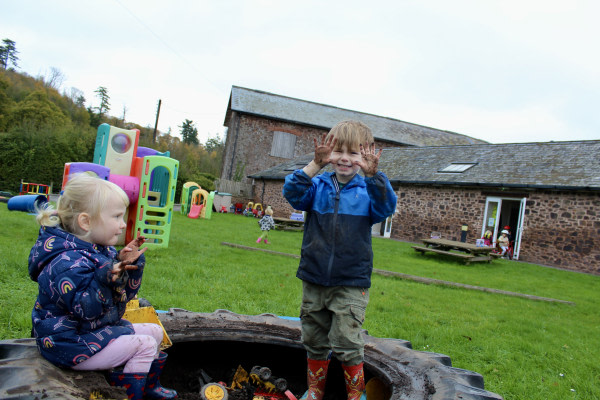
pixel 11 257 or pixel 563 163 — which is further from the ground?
pixel 563 163

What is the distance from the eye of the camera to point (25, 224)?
8562mm

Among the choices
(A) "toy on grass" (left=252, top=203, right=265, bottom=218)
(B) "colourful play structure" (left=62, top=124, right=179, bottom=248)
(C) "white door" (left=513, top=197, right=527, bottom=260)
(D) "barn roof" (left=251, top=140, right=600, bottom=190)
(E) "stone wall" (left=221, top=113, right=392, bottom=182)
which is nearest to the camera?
(B) "colourful play structure" (left=62, top=124, right=179, bottom=248)

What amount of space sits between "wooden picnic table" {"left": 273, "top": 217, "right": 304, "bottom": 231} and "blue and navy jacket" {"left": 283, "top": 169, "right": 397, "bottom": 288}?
13.6m

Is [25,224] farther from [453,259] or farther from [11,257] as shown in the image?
[453,259]

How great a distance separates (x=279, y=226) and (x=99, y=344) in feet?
48.0

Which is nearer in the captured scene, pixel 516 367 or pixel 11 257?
pixel 516 367

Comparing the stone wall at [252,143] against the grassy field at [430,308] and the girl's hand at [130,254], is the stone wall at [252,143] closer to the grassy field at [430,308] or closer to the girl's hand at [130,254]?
the grassy field at [430,308]

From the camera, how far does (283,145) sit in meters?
26.0

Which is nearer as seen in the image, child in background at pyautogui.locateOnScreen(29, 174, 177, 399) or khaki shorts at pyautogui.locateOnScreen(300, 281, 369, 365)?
child in background at pyautogui.locateOnScreen(29, 174, 177, 399)

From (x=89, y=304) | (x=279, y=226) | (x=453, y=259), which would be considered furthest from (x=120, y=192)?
(x=279, y=226)

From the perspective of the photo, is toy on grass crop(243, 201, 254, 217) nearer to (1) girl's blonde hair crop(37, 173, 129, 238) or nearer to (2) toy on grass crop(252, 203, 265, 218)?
(2) toy on grass crop(252, 203, 265, 218)

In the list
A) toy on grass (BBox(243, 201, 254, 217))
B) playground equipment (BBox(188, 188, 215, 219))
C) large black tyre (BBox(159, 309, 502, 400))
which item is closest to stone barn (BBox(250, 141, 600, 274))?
toy on grass (BBox(243, 201, 254, 217))

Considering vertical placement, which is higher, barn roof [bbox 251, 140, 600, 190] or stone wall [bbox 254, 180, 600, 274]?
barn roof [bbox 251, 140, 600, 190]

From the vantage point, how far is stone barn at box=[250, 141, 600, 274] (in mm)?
12648
